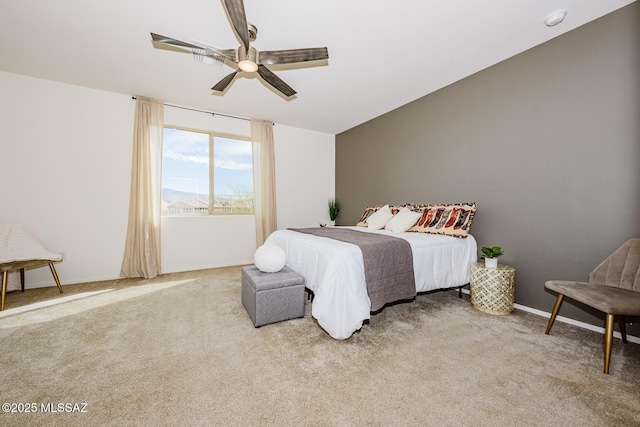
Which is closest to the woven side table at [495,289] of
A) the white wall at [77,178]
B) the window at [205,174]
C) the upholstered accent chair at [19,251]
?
the window at [205,174]

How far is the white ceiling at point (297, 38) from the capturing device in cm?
213

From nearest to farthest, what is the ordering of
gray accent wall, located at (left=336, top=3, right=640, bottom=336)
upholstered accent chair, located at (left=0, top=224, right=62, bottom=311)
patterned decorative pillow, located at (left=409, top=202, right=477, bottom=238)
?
gray accent wall, located at (left=336, top=3, right=640, bottom=336), upholstered accent chair, located at (left=0, top=224, right=62, bottom=311), patterned decorative pillow, located at (left=409, top=202, right=477, bottom=238)

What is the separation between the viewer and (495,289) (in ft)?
8.18

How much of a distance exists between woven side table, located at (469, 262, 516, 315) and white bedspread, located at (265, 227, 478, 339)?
0.27 meters

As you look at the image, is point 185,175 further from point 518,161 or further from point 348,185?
point 518,161

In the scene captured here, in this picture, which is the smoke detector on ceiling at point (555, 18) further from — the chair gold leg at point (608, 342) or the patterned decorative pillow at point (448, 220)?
the chair gold leg at point (608, 342)

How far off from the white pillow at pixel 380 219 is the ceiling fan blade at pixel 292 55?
2301 mm

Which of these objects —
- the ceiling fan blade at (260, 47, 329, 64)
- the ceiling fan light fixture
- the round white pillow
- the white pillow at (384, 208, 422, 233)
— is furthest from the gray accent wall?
the ceiling fan light fixture

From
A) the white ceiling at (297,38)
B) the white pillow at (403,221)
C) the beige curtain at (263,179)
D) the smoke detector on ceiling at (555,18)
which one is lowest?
the white pillow at (403,221)

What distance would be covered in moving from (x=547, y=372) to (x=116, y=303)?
4023 mm

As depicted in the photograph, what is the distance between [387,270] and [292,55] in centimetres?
213

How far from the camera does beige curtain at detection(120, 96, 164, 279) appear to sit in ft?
12.5

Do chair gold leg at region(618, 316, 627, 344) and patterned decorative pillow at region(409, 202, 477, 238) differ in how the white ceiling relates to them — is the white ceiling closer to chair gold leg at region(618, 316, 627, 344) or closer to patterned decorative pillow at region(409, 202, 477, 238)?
patterned decorative pillow at region(409, 202, 477, 238)

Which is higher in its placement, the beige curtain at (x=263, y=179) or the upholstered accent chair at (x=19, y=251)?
the beige curtain at (x=263, y=179)
